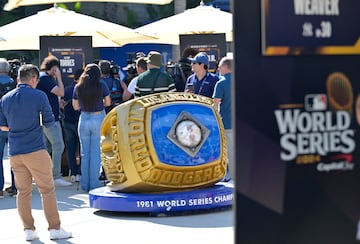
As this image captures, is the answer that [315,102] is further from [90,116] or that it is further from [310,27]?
[90,116]

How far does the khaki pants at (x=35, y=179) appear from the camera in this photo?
811 centimetres

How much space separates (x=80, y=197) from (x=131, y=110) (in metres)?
2.37

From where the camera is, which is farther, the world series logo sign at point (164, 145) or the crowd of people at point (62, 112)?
the world series logo sign at point (164, 145)

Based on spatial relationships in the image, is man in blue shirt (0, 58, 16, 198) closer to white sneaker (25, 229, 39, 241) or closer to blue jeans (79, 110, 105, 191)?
blue jeans (79, 110, 105, 191)

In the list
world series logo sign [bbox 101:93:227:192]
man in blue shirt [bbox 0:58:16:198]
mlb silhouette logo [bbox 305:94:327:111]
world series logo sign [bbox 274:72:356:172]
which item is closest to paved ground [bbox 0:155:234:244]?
world series logo sign [bbox 101:93:227:192]

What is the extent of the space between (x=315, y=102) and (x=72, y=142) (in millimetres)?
9288

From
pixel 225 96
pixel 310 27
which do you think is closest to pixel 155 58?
pixel 225 96

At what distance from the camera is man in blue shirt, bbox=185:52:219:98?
1159cm

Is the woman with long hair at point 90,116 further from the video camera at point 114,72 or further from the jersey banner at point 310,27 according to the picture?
the jersey banner at point 310,27

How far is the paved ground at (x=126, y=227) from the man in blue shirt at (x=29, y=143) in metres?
0.45

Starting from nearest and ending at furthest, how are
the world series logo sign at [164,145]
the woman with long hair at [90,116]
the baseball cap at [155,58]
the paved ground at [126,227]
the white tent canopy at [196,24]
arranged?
the paved ground at [126,227]
the world series logo sign at [164,145]
the baseball cap at [155,58]
the woman with long hair at [90,116]
the white tent canopy at [196,24]

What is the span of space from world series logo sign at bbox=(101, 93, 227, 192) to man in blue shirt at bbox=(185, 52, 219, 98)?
1.73 metres

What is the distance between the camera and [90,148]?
1157cm

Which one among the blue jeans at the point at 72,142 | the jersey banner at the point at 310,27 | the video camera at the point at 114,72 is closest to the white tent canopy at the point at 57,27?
the video camera at the point at 114,72
